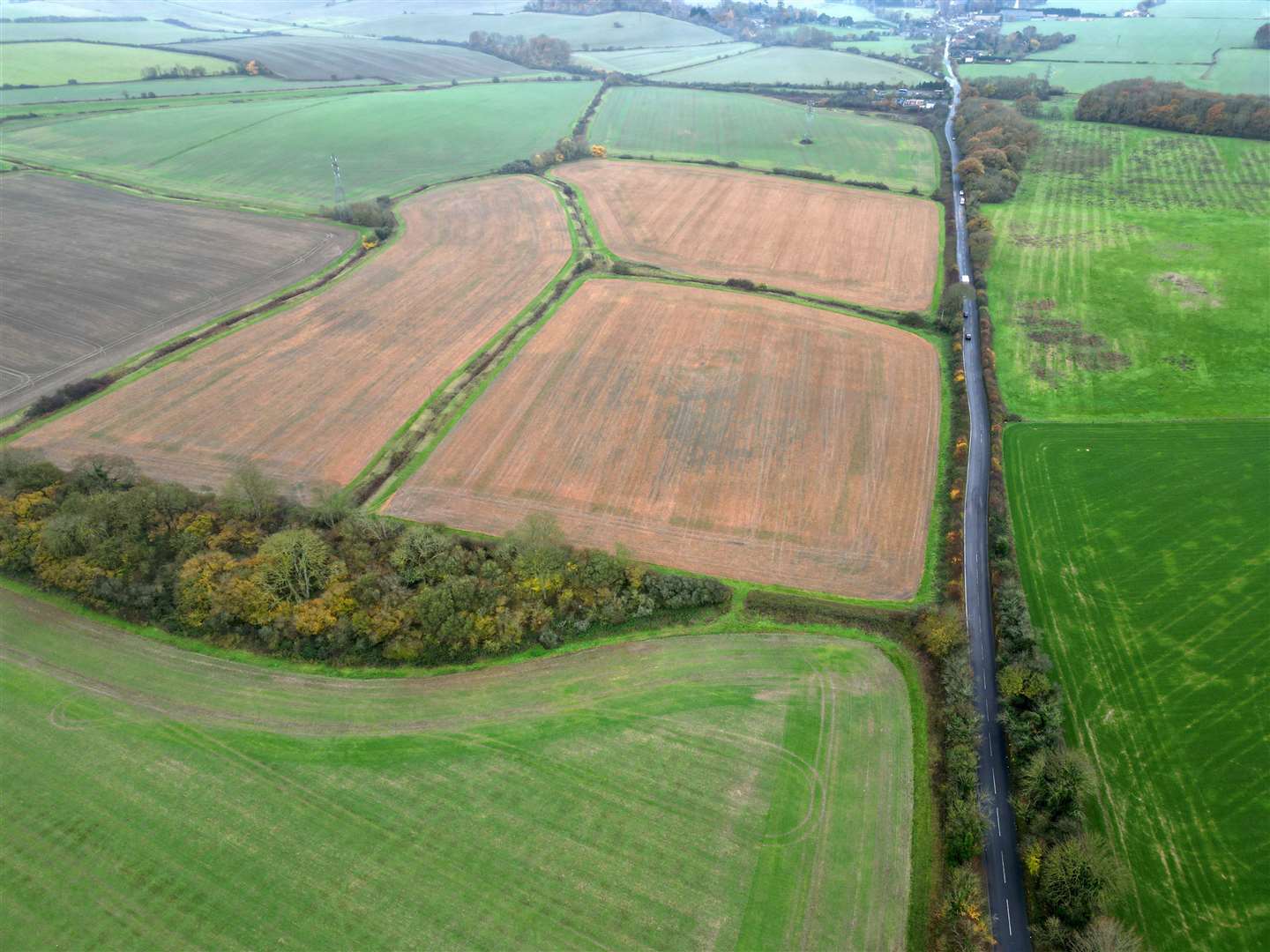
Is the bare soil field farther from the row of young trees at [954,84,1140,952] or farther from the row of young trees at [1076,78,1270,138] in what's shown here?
the row of young trees at [1076,78,1270,138]

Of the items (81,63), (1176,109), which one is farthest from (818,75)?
(81,63)

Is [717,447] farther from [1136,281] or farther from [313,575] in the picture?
[1136,281]

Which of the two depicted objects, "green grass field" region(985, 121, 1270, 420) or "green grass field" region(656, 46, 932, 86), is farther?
"green grass field" region(656, 46, 932, 86)

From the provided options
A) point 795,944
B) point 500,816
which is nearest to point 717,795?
point 795,944

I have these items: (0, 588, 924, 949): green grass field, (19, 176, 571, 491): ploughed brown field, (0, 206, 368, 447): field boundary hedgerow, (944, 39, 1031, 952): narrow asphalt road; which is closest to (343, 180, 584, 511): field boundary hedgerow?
(19, 176, 571, 491): ploughed brown field

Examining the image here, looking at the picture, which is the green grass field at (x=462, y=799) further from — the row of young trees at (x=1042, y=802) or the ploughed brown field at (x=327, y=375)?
the ploughed brown field at (x=327, y=375)

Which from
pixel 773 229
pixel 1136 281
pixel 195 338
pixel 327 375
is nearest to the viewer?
pixel 327 375

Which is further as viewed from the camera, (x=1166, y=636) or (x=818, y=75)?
(x=818, y=75)
